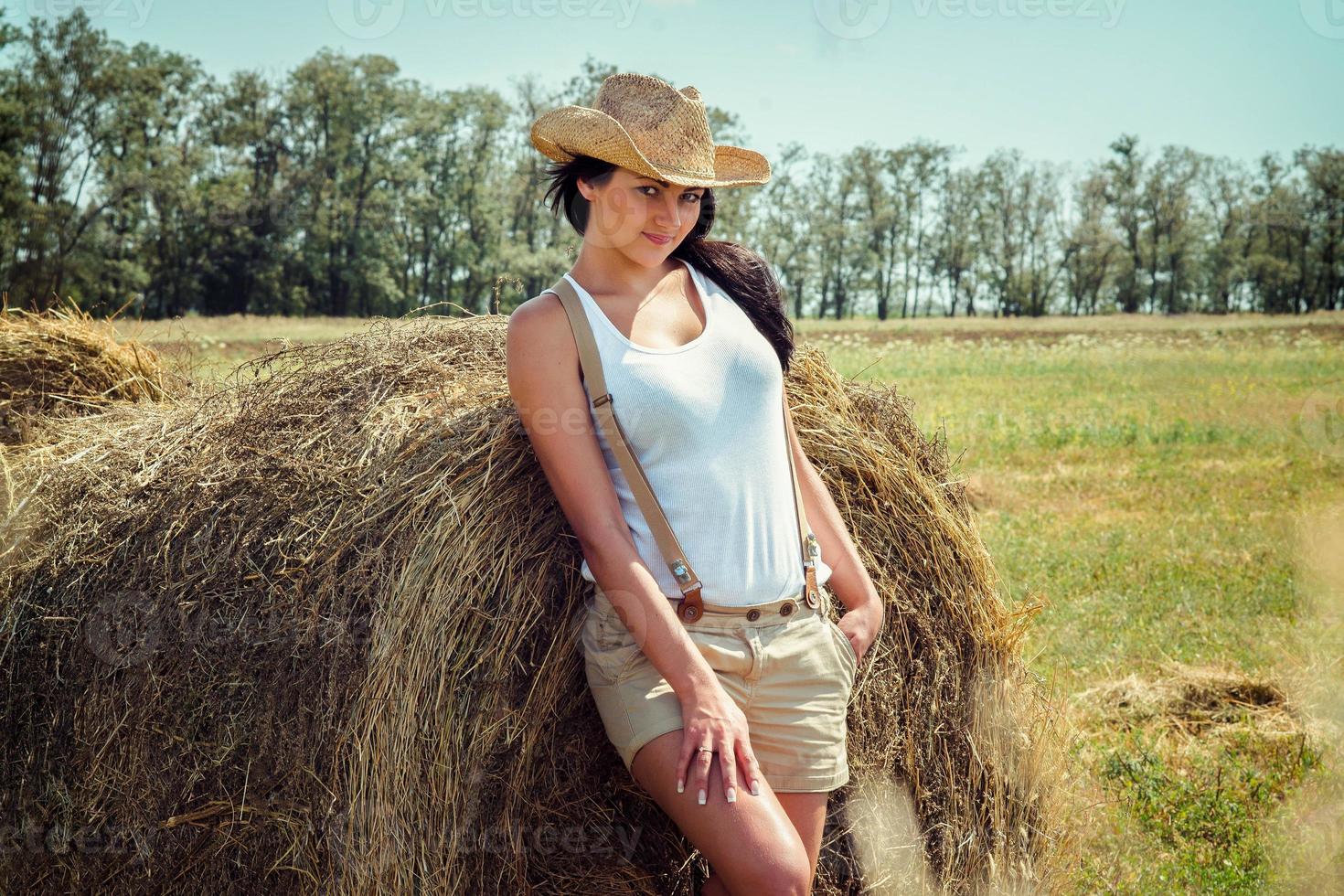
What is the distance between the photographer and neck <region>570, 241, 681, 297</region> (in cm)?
261

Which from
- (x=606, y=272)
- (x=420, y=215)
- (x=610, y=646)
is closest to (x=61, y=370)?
(x=606, y=272)

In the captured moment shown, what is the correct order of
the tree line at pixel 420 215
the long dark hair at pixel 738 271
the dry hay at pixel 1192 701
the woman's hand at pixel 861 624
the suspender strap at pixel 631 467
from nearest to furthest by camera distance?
1. the suspender strap at pixel 631 467
2. the woman's hand at pixel 861 624
3. the long dark hair at pixel 738 271
4. the dry hay at pixel 1192 701
5. the tree line at pixel 420 215

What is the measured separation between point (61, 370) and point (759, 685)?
3355 millimetres

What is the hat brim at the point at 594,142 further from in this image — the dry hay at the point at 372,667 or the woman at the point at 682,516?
the dry hay at the point at 372,667

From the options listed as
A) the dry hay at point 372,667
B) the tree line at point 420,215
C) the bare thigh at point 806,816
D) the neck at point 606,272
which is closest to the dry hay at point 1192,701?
the dry hay at point 372,667

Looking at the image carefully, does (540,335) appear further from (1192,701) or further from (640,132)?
(1192,701)

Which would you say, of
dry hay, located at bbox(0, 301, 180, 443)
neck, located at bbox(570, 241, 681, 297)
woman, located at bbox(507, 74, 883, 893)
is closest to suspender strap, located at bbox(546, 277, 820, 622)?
woman, located at bbox(507, 74, 883, 893)

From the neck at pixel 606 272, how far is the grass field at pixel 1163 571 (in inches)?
56.9

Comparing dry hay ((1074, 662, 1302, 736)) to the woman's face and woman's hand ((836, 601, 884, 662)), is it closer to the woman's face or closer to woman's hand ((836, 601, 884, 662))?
woman's hand ((836, 601, 884, 662))

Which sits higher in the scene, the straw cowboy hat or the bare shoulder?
the straw cowboy hat

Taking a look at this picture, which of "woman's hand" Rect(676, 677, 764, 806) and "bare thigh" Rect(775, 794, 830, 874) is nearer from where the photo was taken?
"woman's hand" Rect(676, 677, 764, 806)

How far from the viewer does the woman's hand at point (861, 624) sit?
277 centimetres

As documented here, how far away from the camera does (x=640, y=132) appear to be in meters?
2.57

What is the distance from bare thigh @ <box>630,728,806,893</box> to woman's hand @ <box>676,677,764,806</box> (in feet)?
0.06
